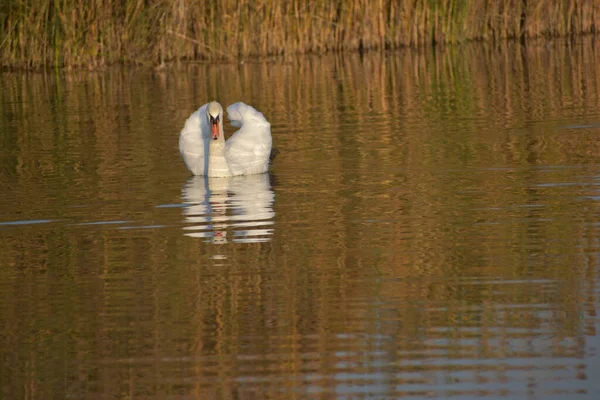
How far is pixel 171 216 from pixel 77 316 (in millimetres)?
2637

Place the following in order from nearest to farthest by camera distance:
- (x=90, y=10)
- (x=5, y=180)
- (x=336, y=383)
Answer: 1. (x=336, y=383)
2. (x=5, y=180)
3. (x=90, y=10)

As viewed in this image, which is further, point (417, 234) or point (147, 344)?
point (417, 234)

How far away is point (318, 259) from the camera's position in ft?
22.4

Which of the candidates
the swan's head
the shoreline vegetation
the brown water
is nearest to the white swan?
the swan's head

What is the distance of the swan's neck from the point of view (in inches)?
394

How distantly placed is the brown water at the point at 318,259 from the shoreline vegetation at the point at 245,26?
682 centimetres

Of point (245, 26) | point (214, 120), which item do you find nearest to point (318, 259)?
point (214, 120)

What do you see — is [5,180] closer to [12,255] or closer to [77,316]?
[12,255]

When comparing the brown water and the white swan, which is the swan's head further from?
the brown water

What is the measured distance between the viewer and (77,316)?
19.3ft

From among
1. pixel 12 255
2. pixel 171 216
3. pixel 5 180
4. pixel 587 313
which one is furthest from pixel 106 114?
pixel 587 313

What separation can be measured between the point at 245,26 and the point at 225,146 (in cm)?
1160

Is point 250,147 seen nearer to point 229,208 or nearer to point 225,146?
point 225,146

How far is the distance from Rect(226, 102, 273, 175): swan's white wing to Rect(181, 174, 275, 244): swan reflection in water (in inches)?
3.1
